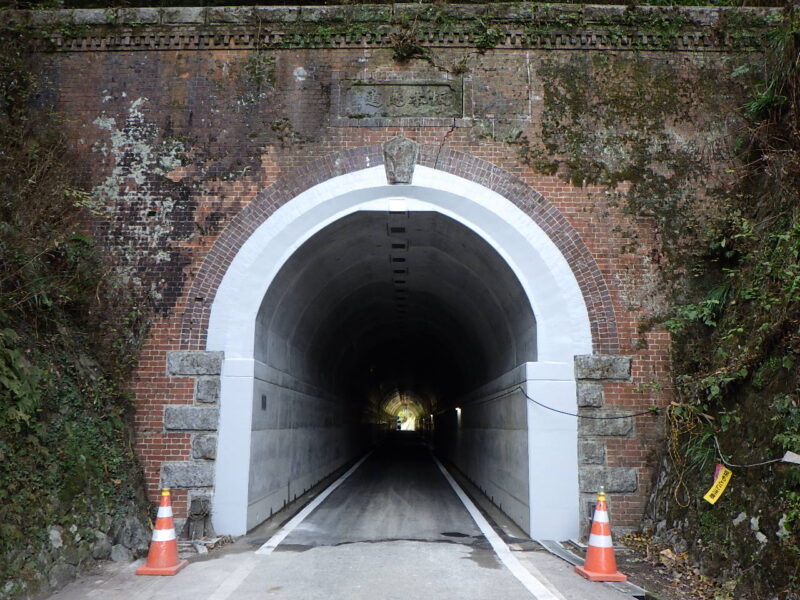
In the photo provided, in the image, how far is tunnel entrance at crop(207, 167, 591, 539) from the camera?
852 cm

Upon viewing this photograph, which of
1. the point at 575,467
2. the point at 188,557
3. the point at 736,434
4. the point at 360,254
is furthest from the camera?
the point at 360,254

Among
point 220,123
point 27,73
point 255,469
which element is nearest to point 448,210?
point 220,123

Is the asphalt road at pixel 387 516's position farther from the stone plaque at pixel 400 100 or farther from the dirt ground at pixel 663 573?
the stone plaque at pixel 400 100

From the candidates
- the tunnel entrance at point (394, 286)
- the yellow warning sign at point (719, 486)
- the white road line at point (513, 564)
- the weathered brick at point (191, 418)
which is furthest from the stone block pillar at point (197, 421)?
the yellow warning sign at point (719, 486)

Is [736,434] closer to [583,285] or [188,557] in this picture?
[583,285]

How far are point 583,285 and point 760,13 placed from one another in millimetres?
5144

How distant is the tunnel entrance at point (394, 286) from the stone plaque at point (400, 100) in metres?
0.96

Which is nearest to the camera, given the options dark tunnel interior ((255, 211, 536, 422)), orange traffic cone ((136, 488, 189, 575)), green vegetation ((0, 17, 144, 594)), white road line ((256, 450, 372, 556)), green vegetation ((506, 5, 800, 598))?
green vegetation ((0, 17, 144, 594))

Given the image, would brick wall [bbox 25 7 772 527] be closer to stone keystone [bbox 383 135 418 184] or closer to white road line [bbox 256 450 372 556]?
stone keystone [bbox 383 135 418 184]

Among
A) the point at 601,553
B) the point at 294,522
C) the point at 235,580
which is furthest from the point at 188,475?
the point at 601,553

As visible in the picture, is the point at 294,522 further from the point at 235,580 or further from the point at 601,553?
the point at 601,553

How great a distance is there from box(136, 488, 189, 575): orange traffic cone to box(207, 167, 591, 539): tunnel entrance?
181 cm

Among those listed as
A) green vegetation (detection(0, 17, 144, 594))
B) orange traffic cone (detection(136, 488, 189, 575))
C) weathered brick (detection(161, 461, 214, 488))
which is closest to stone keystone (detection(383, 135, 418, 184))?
green vegetation (detection(0, 17, 144, 594))

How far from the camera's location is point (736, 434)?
663cm
